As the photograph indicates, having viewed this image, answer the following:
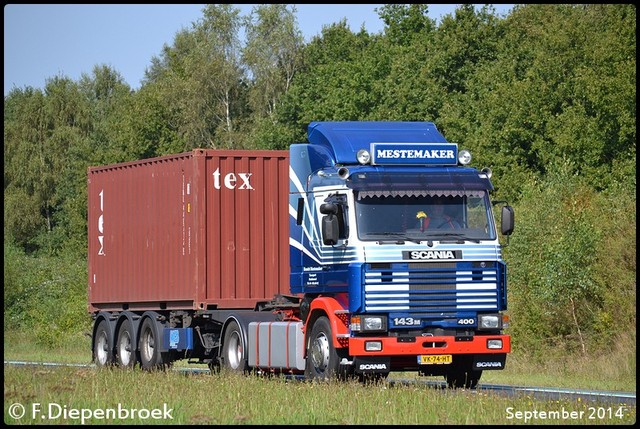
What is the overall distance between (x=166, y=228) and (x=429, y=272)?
7206 mm

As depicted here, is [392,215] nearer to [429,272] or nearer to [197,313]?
[429,272]

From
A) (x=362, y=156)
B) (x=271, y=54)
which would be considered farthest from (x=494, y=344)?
(x=271, y=54)

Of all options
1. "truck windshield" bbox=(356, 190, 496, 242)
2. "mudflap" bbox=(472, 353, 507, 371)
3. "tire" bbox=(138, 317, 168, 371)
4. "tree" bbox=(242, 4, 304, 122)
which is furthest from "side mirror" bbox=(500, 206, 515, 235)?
"tree" bbox=(242, 4, 304, 122)

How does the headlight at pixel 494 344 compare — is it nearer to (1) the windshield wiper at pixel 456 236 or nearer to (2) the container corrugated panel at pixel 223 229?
(1) the windshield wiper at pixel 456 236

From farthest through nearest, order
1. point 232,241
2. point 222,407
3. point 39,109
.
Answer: point 39,109, point 232,241, point 222,407

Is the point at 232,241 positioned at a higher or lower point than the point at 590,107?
lower

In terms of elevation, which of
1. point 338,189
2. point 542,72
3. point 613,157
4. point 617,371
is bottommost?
point 617,371

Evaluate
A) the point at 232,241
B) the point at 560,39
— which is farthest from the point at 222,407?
the point at 560,39

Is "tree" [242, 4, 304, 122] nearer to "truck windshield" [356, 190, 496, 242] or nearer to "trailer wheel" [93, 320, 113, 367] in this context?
"trailer wheel" [93, 320, 113, 367]

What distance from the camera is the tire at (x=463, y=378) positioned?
20516 millimetres

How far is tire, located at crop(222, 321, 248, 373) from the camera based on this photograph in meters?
22.6

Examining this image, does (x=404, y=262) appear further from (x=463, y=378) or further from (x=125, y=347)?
(x=125, y=347)

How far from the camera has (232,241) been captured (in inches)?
930

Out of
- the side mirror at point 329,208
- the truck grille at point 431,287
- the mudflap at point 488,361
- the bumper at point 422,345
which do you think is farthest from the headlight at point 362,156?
the mudflap at point 488,361
